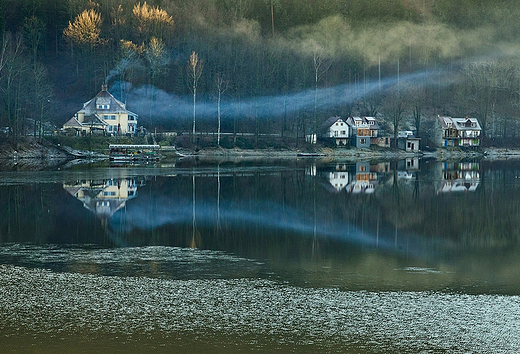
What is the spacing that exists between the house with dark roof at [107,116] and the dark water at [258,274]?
55.3 m

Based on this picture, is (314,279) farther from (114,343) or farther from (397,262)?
(114,343)

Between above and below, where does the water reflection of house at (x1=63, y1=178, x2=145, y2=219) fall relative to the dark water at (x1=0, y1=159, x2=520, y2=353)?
above

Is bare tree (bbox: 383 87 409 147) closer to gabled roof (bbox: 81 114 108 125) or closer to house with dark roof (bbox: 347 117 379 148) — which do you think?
house with dark roof (bbox: 347 117 379 148)

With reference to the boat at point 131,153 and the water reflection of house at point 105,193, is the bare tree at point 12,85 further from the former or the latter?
the water reflection of house at point 105,193

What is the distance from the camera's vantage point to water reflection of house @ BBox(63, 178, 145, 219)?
3341cm

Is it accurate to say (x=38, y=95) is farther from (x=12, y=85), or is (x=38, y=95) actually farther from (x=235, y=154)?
(x=235, y=154)

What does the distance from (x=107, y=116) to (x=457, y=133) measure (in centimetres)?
5919

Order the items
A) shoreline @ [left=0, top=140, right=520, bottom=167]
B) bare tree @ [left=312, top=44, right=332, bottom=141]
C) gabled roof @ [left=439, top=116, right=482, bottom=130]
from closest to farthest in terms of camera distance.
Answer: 1. shoreline @ [left=0, top=140, right=520, bottom=167]
2. bare tree @ [left=312, top=44, right=332, bottom=141]
3. gabled roof @ [left=439, top=116, right=482, bottom=130]

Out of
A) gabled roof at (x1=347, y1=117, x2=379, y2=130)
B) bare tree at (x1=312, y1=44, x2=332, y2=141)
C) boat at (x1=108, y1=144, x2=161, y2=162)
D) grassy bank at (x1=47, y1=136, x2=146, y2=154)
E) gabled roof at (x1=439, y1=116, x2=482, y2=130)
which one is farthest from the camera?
gabled roof at (x1=439, y1=116, x2=482, y2=130)

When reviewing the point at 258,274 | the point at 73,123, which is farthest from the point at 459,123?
the point at 258,274

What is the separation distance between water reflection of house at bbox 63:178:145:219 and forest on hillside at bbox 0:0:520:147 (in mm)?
33020

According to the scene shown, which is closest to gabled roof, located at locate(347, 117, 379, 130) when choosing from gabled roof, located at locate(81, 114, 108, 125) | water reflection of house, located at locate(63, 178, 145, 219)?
gabled roof, located at locate(81, 114, 108, 125)

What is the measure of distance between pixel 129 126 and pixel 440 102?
Answer: 7047cm

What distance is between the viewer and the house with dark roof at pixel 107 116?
9275 cm
